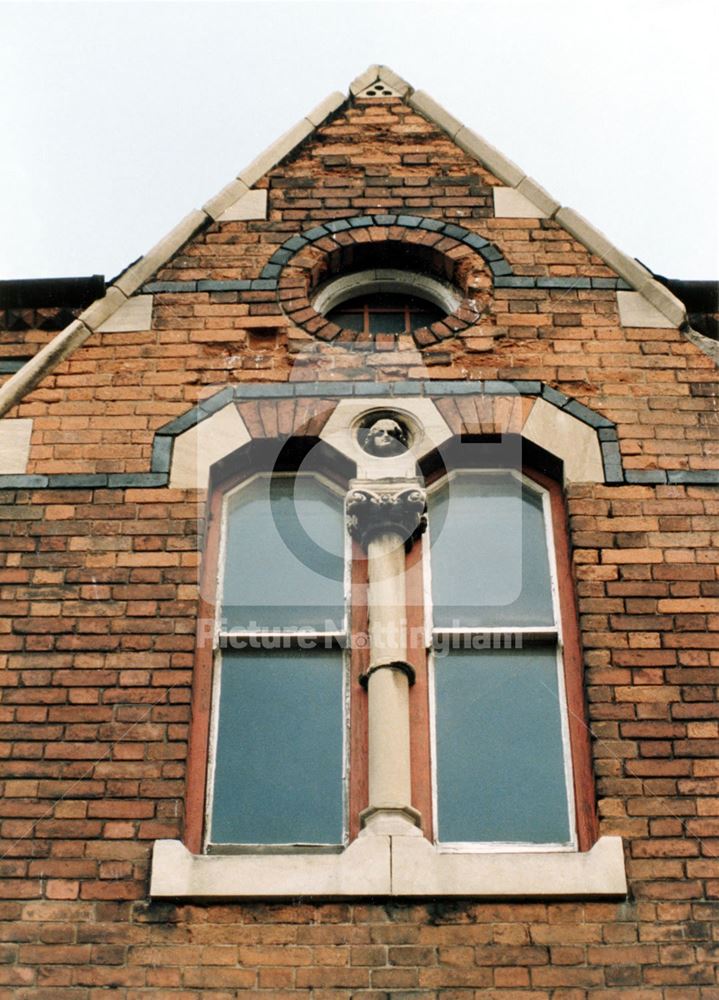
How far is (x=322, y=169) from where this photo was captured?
8.19 meters

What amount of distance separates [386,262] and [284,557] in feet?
6.50

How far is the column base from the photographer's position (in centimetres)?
567

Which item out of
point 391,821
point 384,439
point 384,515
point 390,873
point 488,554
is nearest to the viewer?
point 390,873

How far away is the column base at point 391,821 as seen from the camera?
567 centimetres

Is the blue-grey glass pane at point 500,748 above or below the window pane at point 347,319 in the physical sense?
below

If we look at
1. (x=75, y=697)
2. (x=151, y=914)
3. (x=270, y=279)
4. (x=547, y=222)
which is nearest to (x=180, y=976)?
(x=151, y=914)

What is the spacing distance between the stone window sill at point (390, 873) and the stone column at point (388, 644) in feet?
0.50

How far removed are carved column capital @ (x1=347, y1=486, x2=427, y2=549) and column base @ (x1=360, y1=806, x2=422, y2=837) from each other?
1343 mm

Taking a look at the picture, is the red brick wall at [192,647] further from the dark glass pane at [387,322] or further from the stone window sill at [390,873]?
the dark glass pane at [387,322]

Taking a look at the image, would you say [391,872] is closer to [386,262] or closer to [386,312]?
[386,312]

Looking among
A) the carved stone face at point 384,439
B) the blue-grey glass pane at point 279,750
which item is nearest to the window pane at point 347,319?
the carved stone face at point 384,439

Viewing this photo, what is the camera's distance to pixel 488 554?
6.79 meters

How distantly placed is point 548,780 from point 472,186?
3477 mm

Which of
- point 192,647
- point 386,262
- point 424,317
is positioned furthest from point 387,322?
point 192,647
